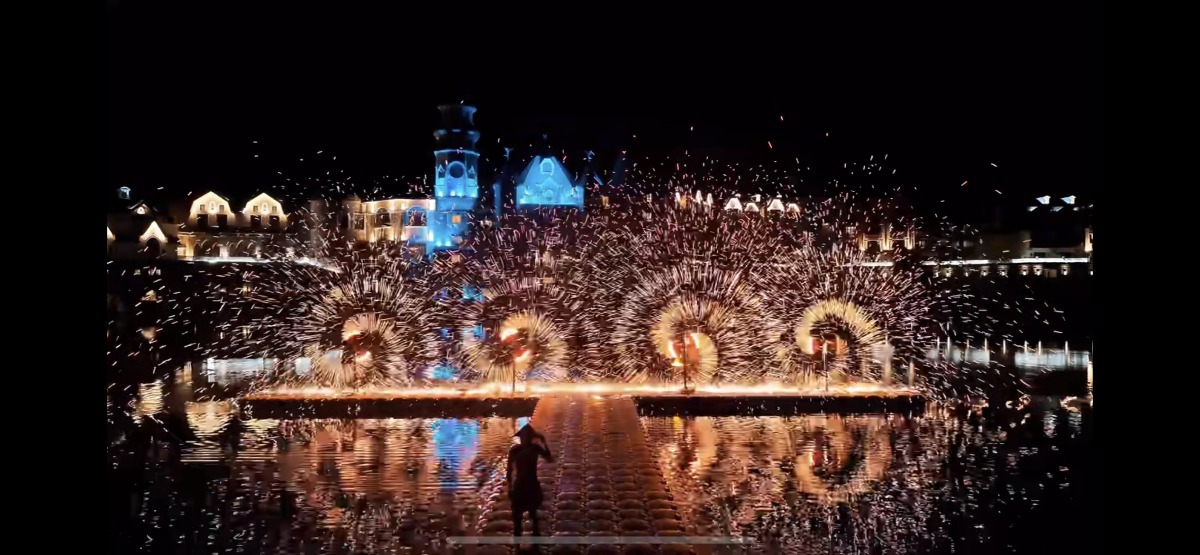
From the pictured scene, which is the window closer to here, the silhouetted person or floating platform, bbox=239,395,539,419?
floating platform, bbox=239,395,539,419

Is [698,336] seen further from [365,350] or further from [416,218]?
[416,218]

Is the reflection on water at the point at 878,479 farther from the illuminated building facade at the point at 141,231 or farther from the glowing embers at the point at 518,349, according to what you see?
the illuminated building facade at the point at 141,231

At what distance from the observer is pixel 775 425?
21438 mm

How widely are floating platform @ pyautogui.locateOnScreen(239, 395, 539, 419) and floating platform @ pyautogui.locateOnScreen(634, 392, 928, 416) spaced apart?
9.25 ft

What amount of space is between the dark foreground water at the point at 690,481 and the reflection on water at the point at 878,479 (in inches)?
1.6

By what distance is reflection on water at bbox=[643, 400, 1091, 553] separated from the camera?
1270 cm

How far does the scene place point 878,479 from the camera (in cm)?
1585

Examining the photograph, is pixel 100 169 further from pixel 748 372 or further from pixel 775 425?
pixel 748 372

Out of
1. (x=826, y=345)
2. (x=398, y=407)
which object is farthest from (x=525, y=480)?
(x=826, y=345)

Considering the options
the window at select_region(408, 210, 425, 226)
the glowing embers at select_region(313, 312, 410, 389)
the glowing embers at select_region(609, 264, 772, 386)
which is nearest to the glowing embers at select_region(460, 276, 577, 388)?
the glowing embers at select_region(609, 264, 772, 386)

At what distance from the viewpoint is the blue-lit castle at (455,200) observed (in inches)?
2975

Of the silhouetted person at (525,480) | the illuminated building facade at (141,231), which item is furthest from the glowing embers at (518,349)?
the illuminated building facade at (141,231)

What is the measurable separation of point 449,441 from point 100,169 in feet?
44.0

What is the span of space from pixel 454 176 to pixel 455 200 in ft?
6.02
